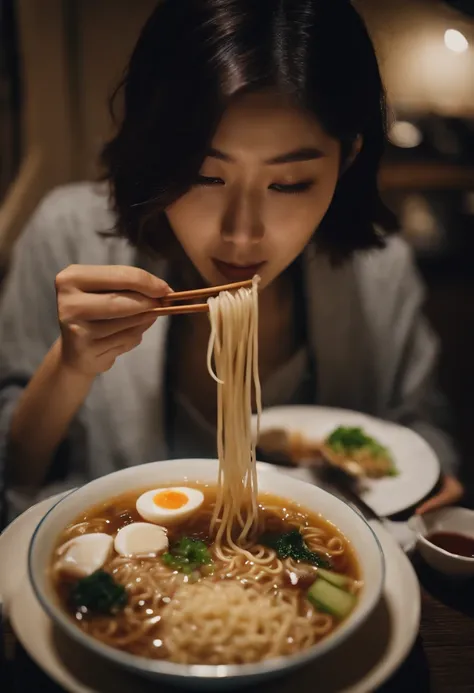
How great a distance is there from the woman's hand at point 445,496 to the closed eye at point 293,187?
80 cm

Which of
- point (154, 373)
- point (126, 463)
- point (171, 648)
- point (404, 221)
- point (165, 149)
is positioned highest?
point (165, 149)

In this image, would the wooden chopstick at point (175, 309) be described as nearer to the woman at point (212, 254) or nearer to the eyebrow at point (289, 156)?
the woman at point (212, 254)

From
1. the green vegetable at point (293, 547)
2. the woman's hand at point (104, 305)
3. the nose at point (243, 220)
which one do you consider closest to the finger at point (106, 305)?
the woman's hand at point (104, 305)

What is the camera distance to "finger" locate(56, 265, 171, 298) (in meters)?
Result: 1.11

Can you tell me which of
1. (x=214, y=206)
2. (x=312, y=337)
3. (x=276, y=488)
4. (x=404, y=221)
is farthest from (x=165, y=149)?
(x=404, y=221)

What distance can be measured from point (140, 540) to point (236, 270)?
68cm

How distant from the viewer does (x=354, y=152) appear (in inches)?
56.2

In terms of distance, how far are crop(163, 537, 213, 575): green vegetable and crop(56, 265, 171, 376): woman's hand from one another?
17.0 inches

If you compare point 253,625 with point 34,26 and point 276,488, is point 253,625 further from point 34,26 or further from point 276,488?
point 34,26

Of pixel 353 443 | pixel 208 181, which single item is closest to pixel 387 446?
pixel 353 443

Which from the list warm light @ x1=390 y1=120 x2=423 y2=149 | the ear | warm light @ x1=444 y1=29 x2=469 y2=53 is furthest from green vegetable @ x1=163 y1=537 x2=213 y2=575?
warm light @ x1=444 y1=29 x2=469 y2=53

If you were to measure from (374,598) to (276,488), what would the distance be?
42 cm

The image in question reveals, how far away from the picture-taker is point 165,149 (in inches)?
50.6

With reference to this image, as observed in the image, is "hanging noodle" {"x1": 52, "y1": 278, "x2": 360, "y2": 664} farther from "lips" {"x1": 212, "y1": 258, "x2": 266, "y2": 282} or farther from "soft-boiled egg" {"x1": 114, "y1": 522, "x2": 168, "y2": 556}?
"lips" {"x1": 212, "y1": 258, "x2": 266, "y2": 282}
